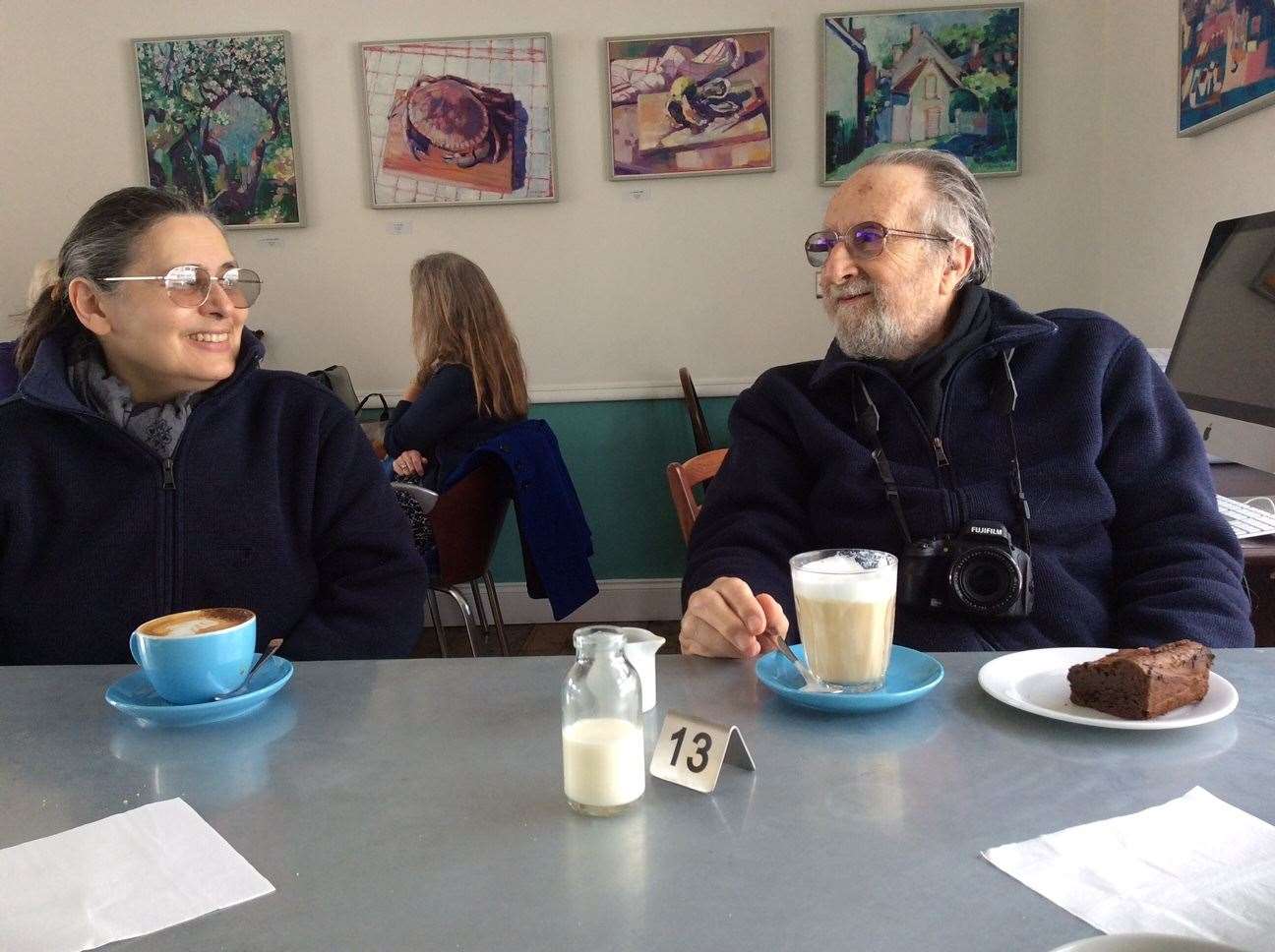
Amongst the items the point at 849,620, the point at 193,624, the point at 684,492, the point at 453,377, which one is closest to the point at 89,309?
the point at 193,624

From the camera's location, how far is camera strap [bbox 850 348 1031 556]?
1.54m

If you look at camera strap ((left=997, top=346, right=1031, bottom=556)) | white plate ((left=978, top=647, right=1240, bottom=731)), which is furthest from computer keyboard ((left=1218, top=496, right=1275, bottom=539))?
white plate ((left=978, top=647, right=1240, bottom=731))

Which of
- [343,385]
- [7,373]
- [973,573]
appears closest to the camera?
[973,573]

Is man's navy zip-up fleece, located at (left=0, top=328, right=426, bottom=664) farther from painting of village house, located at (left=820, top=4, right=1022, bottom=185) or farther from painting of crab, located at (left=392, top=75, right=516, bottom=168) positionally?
painting of village house, located at (left=820, top=4, right=1022, bottom=185)

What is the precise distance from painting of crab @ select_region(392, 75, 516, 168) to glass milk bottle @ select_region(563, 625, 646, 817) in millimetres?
3324

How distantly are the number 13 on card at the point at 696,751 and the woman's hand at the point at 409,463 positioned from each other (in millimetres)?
2605

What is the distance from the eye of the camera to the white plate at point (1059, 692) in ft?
2.95

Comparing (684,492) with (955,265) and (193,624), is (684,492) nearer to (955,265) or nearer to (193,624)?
(955,265)

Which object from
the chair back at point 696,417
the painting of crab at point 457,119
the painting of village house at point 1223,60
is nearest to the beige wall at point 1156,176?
the painting of village house at point 1223,60

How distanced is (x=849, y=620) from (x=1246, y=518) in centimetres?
103

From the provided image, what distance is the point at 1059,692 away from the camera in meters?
1.01

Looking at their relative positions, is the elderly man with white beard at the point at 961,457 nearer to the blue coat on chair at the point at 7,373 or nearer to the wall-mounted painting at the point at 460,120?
the wall-mounted painting at the point at 460,120

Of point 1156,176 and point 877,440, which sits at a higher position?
point 1156,176

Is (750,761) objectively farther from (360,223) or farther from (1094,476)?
(360,223)
